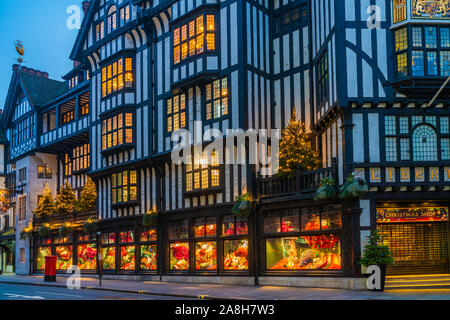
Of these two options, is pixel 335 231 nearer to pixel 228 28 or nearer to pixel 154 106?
pixel 228 28

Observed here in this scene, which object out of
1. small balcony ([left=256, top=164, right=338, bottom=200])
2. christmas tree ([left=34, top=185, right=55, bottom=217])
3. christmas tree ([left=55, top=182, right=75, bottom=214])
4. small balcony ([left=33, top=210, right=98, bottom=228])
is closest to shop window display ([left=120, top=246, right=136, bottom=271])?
small balcony ([left=33, top=210, right=98, bottom=228])

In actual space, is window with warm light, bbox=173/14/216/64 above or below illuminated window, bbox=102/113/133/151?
above

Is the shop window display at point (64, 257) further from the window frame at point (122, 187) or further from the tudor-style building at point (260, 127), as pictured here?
the window frame at point (122, 187)

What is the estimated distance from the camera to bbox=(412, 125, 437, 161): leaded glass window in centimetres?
2112

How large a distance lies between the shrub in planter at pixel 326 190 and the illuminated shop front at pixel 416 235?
2472 mm

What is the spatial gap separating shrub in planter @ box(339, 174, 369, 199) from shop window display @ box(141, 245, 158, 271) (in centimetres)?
1342

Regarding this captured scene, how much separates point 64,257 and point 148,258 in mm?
11040

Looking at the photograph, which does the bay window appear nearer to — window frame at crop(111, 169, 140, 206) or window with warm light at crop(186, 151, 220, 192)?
window with warm light at crop(186, 151, 220, 192)

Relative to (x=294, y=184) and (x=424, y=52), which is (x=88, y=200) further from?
(x=424, y=52)

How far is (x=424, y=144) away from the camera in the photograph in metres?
21.2

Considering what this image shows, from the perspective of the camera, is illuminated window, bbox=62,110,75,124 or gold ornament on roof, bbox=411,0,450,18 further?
illuminated window, bbox=62,110,75,124

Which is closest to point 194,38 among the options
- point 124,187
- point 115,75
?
point 115,75

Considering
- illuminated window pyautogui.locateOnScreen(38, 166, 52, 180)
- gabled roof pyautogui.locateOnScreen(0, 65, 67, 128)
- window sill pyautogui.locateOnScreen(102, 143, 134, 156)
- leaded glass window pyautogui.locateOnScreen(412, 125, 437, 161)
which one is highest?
gabled roof pyautogui.locateOnScreen(0, 65, 67, 128)

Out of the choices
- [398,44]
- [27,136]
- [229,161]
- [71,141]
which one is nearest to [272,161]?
[229,161]
